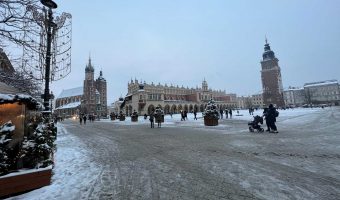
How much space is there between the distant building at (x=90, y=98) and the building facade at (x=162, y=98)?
2380cm

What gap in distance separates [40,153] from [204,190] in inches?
147

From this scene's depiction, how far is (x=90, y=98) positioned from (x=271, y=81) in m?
85.5

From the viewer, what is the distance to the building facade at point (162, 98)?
80312 millimetres

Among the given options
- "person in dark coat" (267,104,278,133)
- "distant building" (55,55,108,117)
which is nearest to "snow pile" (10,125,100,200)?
"person in dark coat" (267,104,278,133)

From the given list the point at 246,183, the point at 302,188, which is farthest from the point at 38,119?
the point at 302,188

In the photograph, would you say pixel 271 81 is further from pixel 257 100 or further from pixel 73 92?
pixel 73 92

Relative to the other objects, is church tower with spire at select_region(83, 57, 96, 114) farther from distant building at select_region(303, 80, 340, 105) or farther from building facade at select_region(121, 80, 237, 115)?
distant building at select_region(303, 80, 340, 105)

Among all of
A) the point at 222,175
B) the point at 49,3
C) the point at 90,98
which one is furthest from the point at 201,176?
the point at 90,98

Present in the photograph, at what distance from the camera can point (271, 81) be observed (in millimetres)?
92438

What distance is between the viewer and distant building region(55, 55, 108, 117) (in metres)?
110

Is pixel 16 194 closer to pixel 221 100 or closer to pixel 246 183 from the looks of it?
pixel 246 183

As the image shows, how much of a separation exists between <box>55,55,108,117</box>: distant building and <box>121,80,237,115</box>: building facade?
23.8 meters

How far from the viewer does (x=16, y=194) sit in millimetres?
4426

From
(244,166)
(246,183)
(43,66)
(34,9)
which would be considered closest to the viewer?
(246,183)
